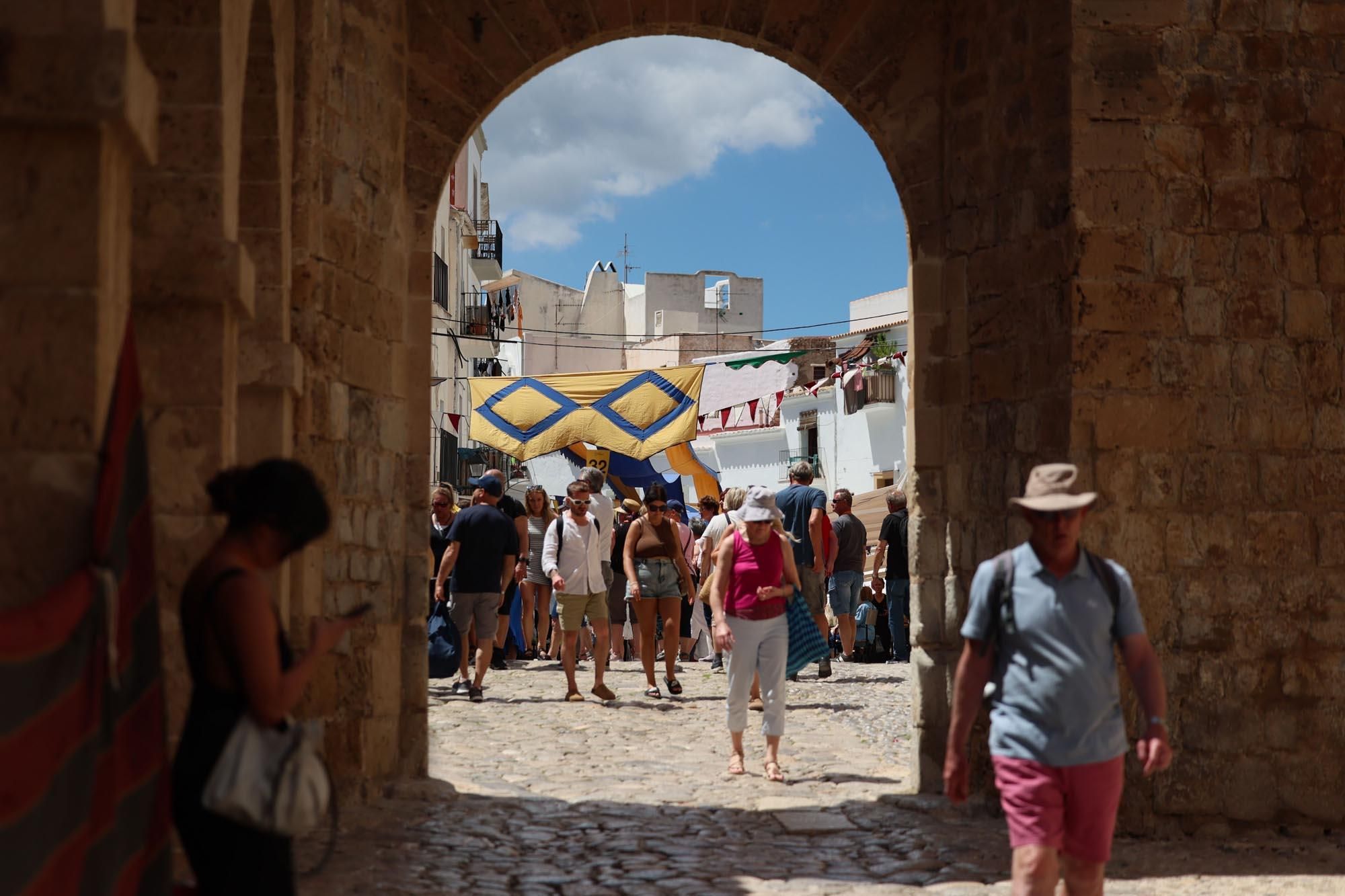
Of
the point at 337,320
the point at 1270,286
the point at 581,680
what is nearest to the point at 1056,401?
the point at 1270,286

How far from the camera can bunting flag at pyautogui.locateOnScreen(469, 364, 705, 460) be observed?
18766mm

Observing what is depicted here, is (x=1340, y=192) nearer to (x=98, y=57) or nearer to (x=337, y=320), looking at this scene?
(x=337, y=320)

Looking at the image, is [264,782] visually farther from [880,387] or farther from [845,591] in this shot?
[880,387]

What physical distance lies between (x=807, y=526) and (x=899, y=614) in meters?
2.65

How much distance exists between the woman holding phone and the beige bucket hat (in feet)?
6.36

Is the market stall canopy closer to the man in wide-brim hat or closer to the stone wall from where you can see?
the stone wall

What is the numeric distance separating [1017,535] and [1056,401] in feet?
2.13

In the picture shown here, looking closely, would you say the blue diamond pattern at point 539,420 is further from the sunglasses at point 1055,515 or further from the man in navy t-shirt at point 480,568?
the sunglasses at point 1055,515

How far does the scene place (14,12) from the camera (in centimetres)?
338

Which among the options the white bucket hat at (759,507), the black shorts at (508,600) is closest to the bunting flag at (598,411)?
the black shorts at (508,600)

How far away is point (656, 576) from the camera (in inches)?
450

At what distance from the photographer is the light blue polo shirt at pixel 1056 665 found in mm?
4117

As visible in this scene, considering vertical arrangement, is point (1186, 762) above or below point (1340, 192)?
below

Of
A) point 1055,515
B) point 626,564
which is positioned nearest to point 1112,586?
point 1055,515
